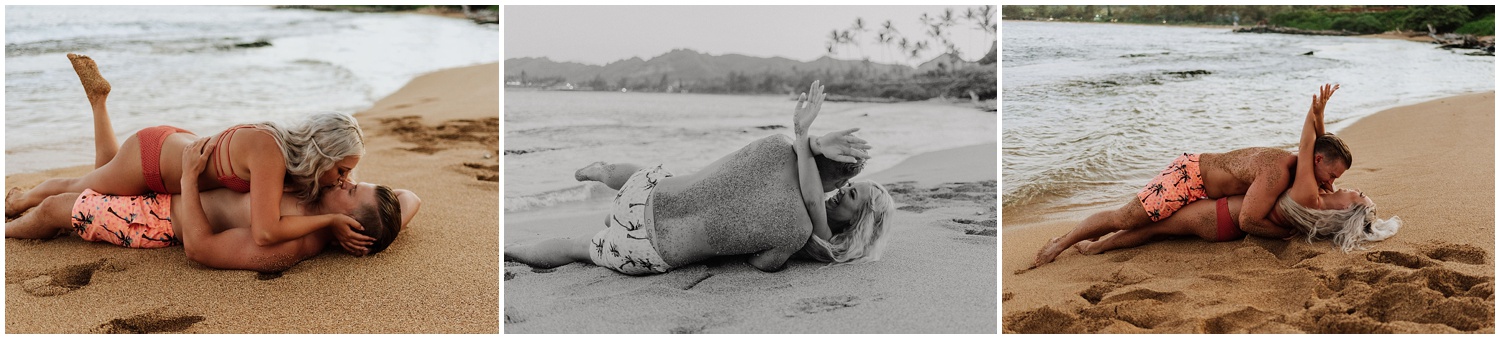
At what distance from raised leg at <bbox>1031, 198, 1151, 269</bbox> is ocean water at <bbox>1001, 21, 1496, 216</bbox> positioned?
0.84 m

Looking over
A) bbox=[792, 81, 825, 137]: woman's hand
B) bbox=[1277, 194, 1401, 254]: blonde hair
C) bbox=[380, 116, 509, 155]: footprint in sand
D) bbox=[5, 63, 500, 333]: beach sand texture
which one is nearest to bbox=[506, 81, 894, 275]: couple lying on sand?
bbox=[792, 81, 825, 137]: woman's hand

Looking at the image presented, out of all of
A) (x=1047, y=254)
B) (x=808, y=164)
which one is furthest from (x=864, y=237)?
(x=1047, y=254)

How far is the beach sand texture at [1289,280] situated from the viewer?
263 cm

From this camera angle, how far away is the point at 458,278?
10.4 ft

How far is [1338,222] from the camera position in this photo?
324 cm

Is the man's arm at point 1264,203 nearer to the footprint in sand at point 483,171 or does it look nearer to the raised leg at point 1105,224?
the raised leg at point 1105,224

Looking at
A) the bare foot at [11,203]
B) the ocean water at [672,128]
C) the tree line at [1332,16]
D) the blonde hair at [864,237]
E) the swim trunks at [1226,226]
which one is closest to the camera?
the blonde hair at [864,237]

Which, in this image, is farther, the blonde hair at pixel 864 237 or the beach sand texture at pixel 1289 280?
the blonde hair at pixel 864 237

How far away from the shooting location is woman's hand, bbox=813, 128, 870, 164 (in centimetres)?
277

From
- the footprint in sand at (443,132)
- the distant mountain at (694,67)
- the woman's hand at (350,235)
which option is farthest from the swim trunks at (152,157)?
the distant mountain at (694,67)

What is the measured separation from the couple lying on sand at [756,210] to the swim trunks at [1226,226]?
127 cm

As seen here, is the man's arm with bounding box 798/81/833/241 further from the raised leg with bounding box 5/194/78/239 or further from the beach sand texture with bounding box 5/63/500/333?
the raised leg with bounding box 5/194/78/239

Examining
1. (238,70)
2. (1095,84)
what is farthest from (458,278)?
(238,70)

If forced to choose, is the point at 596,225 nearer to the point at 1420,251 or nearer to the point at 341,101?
the point at 1420,251
